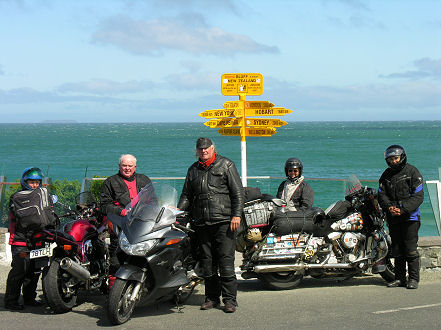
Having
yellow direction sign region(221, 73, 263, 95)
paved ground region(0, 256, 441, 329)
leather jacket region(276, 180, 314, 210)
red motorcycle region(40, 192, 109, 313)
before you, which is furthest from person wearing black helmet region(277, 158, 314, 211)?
yellow direction sign region(221, 73, 263, 95)

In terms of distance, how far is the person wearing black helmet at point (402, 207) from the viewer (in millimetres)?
8164

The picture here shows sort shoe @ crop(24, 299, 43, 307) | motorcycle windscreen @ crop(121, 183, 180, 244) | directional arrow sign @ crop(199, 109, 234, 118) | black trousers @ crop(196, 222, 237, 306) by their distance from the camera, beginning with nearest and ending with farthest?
motorcycle windscreen @ crop(121, 183, 180, 244) < black trousers @ crop(196, 222, 237, 306) < shoe @ crop(24, 299, 43, 307) < directional arrow sign @ crop(199, 109, 234, 118)

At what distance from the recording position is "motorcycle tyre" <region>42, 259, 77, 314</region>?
679cm

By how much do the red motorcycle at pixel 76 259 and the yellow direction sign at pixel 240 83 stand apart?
4.63 meters

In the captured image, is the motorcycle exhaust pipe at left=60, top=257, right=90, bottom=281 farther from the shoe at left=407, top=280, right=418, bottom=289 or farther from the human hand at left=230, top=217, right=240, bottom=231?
the shoe at left=407, top=280, right=418, bottom=289

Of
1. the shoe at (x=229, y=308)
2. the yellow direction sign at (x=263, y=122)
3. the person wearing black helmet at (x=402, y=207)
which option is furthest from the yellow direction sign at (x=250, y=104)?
the shoe at (x=229, y=308)

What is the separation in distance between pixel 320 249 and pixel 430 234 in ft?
7.45

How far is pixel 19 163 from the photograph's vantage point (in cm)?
6056

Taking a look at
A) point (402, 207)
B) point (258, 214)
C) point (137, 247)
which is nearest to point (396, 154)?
point (402, 207)

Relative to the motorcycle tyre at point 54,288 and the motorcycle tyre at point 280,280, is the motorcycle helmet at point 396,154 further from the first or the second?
the motorcycle tyre at point 54,288

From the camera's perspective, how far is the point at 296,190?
8906mm

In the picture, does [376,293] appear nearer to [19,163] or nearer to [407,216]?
[407,216]

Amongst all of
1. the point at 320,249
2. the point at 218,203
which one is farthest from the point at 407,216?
the point at 218,203

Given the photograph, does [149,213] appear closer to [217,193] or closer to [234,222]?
[217,193]
